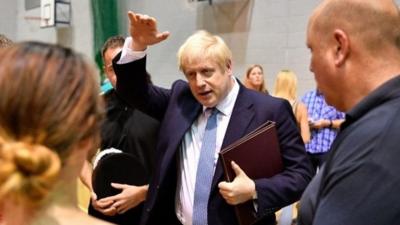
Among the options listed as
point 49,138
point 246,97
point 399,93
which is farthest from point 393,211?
point 246,97

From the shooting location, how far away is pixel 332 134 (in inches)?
164

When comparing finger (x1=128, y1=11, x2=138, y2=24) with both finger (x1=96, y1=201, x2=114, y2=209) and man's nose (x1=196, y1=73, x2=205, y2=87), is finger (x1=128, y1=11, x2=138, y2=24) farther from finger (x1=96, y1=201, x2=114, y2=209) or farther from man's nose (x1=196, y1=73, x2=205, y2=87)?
finger (x1=96, y1=201, x2=114, y2=209)

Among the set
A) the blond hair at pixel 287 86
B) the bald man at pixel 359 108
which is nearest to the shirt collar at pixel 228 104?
the bald man at pixel 359 108

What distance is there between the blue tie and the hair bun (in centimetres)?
99

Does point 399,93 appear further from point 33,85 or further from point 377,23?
point 33,85

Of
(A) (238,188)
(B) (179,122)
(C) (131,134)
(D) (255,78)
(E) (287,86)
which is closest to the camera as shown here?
(A) (238,188)

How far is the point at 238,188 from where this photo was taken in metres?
1.62

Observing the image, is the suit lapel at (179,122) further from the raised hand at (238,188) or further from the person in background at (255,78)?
the person in background at (255,78)

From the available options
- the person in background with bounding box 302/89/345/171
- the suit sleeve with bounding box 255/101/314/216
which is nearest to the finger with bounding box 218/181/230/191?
the suit sleeve with bounding box 255/101/314/216

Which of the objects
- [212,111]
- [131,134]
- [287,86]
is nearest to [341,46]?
[212,111]

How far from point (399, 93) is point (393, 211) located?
10.1 inches

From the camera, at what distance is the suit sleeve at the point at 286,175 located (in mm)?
1674

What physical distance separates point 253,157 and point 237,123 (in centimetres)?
14

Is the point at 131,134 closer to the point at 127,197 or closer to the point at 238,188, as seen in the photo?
the point at 127,197
